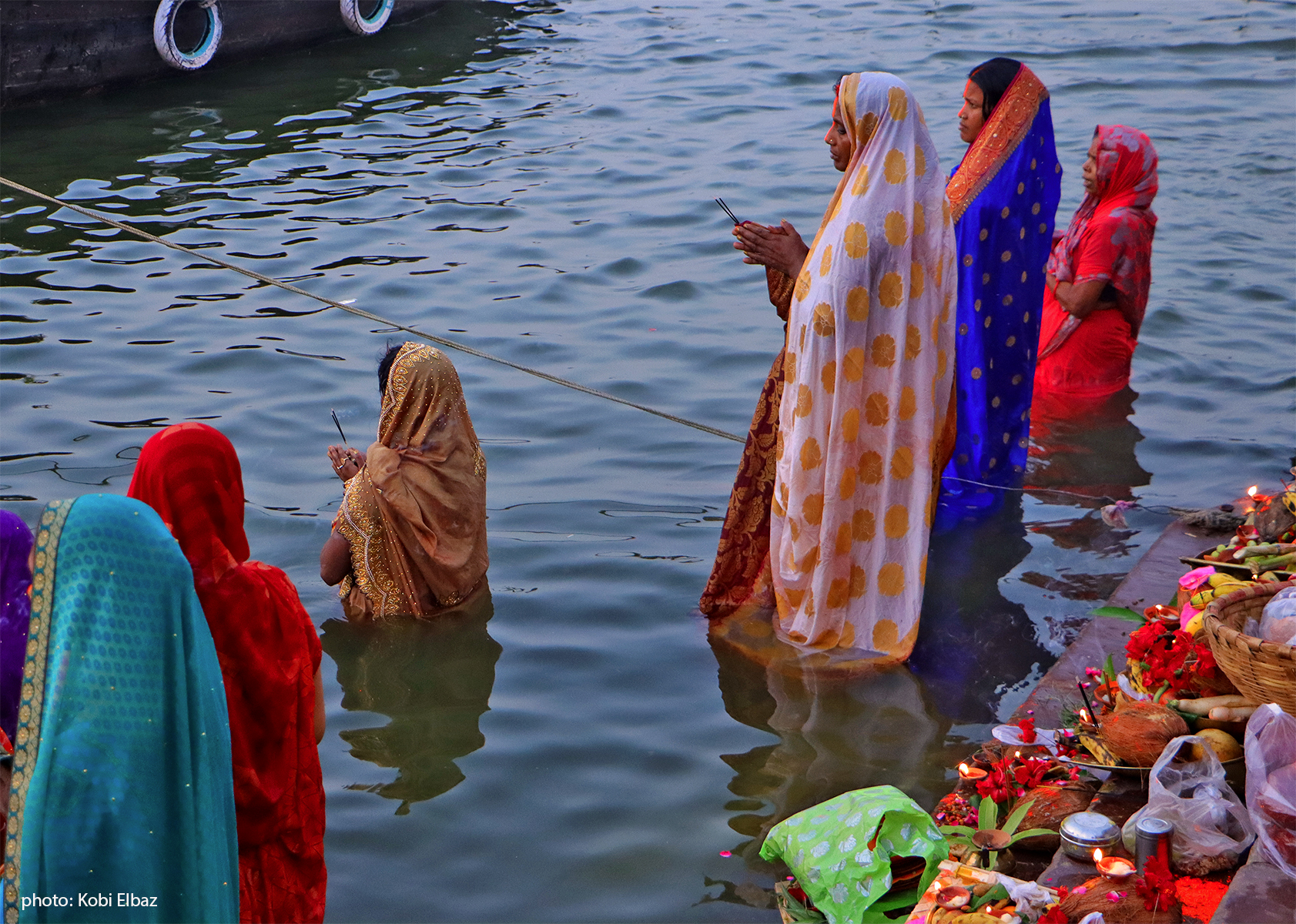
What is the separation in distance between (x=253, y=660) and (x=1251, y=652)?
2235 mm

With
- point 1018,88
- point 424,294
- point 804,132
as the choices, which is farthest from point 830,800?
point 804,132

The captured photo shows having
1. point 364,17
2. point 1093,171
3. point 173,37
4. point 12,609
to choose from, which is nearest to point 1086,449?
point 1093,171

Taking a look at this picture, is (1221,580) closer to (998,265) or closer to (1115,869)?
(1115,869)

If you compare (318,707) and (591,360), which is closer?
(318,707)

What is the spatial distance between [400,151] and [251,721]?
31.6 feet

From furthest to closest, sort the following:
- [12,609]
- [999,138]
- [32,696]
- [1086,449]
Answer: [1086,449], [999,138], [12,609], [32,696]

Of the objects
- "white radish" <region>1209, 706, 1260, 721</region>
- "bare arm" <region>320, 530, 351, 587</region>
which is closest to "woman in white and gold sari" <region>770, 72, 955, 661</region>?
"white radish" <region>1209, 706, 1260, 721</region>

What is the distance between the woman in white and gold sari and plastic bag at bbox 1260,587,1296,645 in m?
1.26

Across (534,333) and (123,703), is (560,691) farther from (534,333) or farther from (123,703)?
(534,333)

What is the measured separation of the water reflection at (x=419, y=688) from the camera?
426 cm

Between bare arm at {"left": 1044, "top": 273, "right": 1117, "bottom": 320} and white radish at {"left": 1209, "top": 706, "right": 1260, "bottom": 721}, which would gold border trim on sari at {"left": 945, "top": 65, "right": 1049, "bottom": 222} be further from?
Answer: white radish at {"left": 1209, "top": 706, "right": 1260, "bottom": 721}

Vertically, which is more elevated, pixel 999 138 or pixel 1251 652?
pixel 999 138

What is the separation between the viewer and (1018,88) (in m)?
5.18

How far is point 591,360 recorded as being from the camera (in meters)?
7.53
